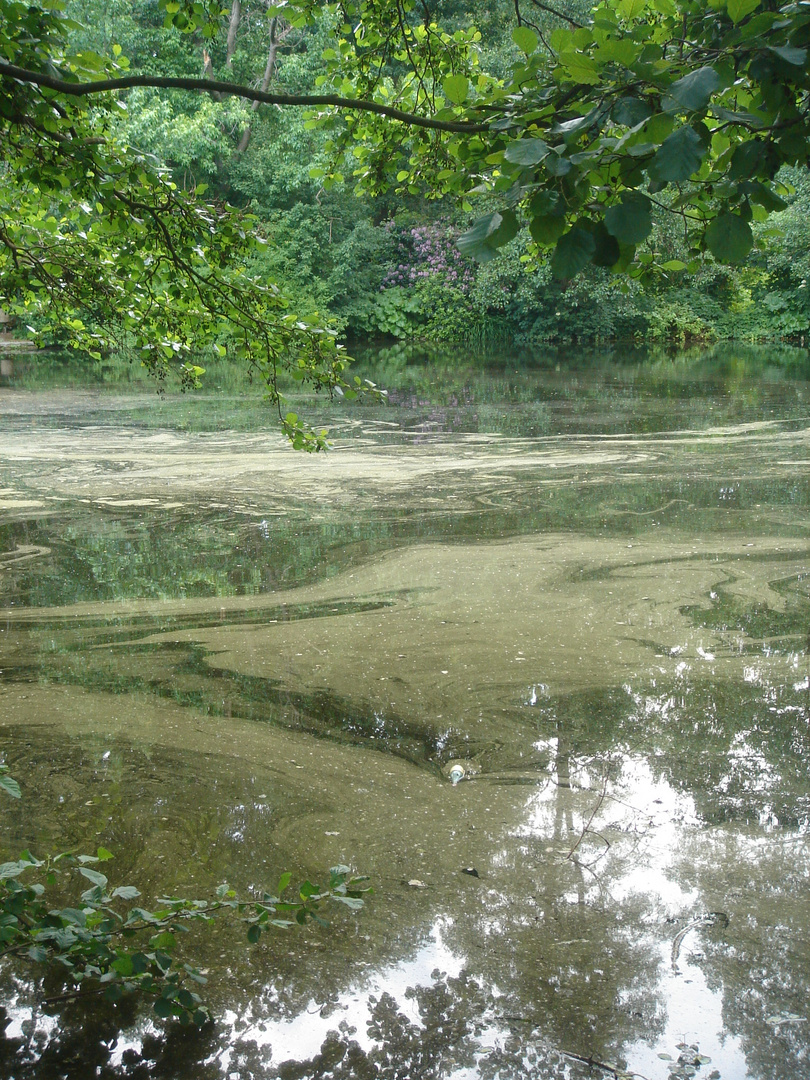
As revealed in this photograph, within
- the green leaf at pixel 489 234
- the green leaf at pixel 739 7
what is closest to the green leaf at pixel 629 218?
the green leaf at pixel 489 234

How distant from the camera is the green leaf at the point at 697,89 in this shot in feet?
3.02

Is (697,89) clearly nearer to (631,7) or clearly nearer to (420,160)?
(631,7)

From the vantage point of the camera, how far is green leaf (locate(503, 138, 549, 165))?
982 millimetres

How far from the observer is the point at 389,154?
2.33m

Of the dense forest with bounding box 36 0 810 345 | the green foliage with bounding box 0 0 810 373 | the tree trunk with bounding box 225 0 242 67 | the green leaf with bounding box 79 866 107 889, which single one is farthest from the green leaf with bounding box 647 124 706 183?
the tree trunk with bounding box 225 0 242 67

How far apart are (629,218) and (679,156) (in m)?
0.08

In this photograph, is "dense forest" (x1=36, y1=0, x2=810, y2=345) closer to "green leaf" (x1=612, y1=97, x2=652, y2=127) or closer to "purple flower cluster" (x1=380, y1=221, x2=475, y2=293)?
"purple flower cluster" (x1=380, y1=221, x2=475, y2=293)

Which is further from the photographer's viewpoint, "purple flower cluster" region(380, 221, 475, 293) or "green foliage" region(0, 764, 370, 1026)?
"purple flower cluster" region(380, 221, 475, 293)

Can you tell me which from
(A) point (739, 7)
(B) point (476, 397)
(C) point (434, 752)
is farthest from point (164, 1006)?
(B) point (476, 397)

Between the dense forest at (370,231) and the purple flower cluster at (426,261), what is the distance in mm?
29

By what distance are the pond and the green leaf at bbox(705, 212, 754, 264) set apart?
1.12 meters

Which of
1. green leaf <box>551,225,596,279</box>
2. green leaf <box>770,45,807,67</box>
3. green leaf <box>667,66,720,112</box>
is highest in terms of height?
green leaf <box>770,45,807,67</box>

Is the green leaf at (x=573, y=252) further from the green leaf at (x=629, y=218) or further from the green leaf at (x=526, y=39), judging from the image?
the green leaf at (x=526, y=39)

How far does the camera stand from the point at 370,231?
655 inches
